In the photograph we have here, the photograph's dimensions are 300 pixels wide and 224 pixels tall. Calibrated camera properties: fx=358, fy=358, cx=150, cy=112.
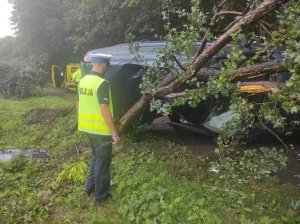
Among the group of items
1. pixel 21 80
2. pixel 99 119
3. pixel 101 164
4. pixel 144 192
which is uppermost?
pixel 99 119

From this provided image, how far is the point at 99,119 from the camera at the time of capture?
4.52 metres

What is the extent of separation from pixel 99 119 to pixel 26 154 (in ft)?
9.85

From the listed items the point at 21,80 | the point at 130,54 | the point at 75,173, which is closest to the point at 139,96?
the point at 130,54

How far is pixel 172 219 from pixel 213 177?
3.89 ft

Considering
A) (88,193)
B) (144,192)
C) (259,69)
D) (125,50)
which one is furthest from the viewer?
(125,50)

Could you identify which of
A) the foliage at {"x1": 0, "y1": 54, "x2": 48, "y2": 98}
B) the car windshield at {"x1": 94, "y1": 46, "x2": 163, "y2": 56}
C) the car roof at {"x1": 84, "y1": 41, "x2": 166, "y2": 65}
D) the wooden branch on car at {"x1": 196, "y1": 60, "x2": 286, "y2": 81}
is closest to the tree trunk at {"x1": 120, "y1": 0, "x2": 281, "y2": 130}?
the wooden branch on car at {"x1": 196, "y1": 60, "x2": 286, "y2": 81}

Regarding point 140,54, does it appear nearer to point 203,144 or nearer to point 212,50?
point 212,50

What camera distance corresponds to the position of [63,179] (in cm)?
551

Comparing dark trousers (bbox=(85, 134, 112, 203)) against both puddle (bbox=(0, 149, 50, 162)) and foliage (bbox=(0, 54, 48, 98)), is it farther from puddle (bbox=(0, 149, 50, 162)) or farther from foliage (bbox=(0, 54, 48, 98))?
foliage (bbox=(0, 54, 48, 98))

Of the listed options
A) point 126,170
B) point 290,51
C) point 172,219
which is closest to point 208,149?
point 126,170

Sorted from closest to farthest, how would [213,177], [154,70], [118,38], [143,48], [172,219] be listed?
1. [172,219]
2. [213,177]
3. [154,70]
4. [143,48]
5. [118,38]

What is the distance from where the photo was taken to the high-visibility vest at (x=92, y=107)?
4.48 m

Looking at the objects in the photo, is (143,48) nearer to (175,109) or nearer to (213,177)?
(175,109)

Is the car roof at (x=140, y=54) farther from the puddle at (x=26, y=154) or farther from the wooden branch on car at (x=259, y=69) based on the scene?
the puddle at (x=26, y=154)
